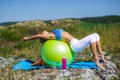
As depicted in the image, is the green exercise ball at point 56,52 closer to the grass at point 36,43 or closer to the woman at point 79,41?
the woman at point 79,41

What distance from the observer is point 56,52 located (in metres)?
9.56

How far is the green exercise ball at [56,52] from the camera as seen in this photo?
9.55 metres

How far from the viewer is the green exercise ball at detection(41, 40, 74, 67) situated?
31.3 feet

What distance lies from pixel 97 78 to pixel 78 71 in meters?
0.56

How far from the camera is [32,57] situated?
13.1 metres

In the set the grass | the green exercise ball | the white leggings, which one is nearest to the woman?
the white leggings

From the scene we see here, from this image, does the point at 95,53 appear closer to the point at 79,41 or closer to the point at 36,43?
the point at 79,41

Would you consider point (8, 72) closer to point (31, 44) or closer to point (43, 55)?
point (43, 55)

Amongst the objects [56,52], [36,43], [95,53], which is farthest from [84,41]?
[36,43]

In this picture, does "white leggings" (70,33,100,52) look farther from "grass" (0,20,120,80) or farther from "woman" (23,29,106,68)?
"grass" (0,20,120,80)

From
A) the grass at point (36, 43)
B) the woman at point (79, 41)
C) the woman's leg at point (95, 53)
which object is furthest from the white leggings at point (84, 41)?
the grass at point (36, 43)

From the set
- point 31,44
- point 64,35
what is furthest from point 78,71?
Result: point 31,44

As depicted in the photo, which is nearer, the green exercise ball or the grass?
the green exercise ball

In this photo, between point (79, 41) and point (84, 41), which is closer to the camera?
point (84, 41)
